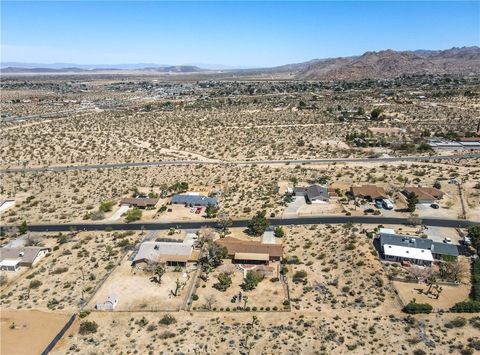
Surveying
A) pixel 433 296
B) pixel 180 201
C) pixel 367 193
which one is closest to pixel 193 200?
pixel 180 201

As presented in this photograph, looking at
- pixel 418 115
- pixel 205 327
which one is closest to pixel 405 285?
pixel 205 327

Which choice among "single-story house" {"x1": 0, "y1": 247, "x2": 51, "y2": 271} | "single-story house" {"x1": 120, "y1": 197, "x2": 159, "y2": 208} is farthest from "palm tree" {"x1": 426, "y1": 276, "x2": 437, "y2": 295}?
"single-story house" {"x1": 0, "y1": 247, "x2": 51, "y2": 271}

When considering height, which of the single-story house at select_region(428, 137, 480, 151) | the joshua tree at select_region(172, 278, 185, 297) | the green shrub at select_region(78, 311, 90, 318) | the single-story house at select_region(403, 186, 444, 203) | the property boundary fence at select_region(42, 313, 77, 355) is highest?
the single-story house at select_region(428, 137, 480, 151)

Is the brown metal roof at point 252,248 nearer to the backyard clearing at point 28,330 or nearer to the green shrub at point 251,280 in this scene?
the green shrub at point 251,280

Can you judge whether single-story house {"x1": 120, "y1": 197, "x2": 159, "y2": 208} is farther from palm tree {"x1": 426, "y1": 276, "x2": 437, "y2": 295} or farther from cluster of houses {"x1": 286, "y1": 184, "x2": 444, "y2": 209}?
palm tree {"x1": 426, "y1": 276, "x2": 437, "y2": 295}

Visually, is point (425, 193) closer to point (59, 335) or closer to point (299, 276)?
point (299, 276)

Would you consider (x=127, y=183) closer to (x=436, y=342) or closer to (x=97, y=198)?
(x=97, y=198)
